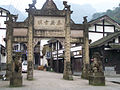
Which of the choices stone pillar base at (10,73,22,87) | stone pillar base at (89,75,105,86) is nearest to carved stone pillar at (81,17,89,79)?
stone pillar base at (89,75,105,86)

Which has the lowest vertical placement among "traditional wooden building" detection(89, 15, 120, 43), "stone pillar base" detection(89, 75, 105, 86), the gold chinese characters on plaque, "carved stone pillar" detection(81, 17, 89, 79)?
"stone pillar base" detection(89, 75, 105, 86)

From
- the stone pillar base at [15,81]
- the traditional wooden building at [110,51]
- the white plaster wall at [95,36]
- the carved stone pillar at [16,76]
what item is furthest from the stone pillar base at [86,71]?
the white plaster wall at [95,36]

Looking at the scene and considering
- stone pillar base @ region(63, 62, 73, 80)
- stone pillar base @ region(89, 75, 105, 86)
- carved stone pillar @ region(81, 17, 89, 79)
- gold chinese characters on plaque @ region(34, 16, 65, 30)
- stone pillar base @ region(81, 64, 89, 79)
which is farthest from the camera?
carved stone pillar @ region(81, 17, 89, 79)

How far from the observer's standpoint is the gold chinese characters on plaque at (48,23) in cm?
2058

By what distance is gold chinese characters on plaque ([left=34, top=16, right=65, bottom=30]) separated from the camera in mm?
20578

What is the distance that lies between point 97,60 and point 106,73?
12551 mm

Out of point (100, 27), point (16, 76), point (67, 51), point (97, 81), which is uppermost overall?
point (100, 27)

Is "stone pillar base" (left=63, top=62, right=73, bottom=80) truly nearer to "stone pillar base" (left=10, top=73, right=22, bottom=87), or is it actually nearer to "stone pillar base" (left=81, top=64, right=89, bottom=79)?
"stone pillar base" (left=81, top=64, right=89, bottom=79)

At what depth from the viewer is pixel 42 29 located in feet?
67.2

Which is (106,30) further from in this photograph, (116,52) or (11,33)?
(11,33)

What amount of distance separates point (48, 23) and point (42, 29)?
35.6 inches

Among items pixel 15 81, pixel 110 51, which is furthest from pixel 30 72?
pixel 110 51

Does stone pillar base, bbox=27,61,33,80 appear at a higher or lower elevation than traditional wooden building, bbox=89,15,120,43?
lower

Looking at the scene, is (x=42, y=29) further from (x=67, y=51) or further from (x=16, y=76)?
(x=16, y=76)
